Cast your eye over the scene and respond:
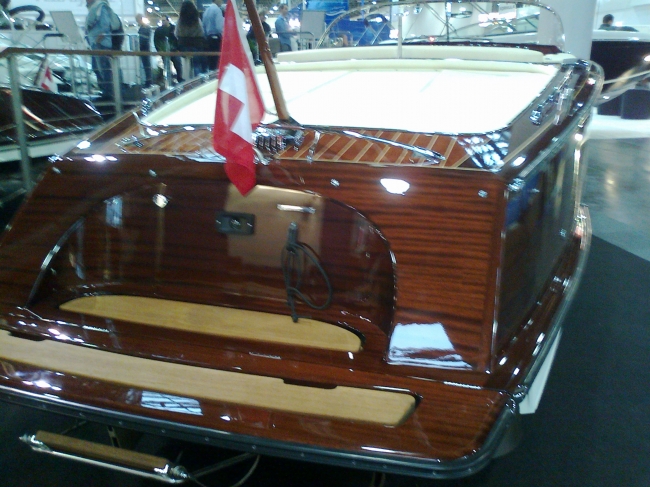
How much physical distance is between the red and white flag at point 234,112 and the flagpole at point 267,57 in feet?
0.31

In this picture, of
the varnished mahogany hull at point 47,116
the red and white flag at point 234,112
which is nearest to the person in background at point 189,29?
the varnished mahogany hull at point 47,116

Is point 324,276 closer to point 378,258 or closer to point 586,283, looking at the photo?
point 378,258

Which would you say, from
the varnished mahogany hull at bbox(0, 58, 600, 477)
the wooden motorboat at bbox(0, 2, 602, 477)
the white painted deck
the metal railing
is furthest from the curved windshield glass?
the varnished mahogany hull at bbox(0, 58, 600, 477)

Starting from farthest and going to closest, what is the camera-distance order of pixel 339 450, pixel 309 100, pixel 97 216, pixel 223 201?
pixel 309 100 < pixel 97 216 < pixel 223 201 < pixel 339 450

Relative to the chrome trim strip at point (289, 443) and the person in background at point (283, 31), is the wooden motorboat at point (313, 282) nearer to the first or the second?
the chrome trim strip at point (289, 443)

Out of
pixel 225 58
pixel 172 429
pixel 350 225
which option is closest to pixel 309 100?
pixel 225 58

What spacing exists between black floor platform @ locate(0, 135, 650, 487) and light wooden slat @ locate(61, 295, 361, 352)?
0.36m

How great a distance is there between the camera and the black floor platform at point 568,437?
1711 mm

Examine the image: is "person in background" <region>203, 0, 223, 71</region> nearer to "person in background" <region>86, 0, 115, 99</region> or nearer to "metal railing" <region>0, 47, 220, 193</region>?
"metal railing" <region>0, 47, 220, 193</region>

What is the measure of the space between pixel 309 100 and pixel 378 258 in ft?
2.94

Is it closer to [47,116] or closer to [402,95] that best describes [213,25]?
[47,116]

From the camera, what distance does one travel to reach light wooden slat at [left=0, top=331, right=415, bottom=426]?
1222mm

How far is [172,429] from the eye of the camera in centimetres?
121

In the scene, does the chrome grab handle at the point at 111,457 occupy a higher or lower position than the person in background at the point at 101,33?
lower
